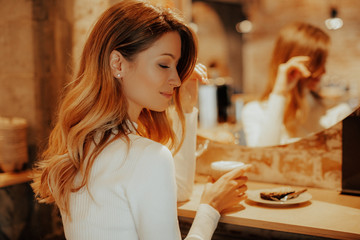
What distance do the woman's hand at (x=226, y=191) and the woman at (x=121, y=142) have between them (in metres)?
0.02

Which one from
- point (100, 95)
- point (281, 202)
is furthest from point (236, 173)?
point (100, 95)

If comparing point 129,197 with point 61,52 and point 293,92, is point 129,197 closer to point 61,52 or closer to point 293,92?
point 293,92

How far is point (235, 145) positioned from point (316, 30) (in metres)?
0.61

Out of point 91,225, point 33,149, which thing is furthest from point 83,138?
point 33,149

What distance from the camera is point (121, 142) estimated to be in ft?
3.22

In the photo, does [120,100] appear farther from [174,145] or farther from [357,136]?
[357,136]

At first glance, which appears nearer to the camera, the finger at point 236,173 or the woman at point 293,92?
the finger at point 236,173

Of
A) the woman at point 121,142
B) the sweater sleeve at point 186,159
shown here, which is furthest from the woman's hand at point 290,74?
the woman at point 121,142

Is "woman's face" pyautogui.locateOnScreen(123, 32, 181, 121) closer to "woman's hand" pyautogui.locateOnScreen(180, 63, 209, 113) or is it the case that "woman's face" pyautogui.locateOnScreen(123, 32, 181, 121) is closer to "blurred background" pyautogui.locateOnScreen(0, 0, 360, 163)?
"woman's hand" pyautogui.locateOnScreen(180, 63, 209, 113)

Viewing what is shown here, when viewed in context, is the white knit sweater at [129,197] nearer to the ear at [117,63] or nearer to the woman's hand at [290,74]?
the ear at [117,63]

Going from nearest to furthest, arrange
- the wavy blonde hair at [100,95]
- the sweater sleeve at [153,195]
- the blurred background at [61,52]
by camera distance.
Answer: the sweater sleeve at [153,195] → the wavy blonde hair at [100,95] → the blurred background at [61,52]

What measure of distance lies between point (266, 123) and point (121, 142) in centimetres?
85

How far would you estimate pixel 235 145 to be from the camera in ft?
5.41

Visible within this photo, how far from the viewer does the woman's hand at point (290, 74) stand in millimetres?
1541
